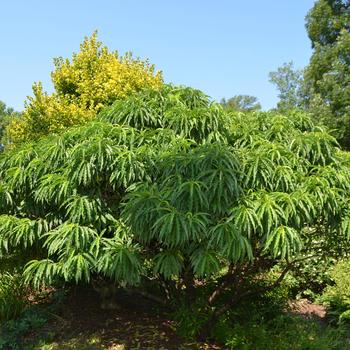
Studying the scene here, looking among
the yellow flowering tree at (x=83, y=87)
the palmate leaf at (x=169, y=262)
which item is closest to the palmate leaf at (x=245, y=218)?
the palmate leaf at (x=169, y=262)

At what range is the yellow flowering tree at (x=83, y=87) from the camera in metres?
8.47

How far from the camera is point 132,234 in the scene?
174 inches

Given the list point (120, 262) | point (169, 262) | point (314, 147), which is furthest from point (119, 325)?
point (314, 147)

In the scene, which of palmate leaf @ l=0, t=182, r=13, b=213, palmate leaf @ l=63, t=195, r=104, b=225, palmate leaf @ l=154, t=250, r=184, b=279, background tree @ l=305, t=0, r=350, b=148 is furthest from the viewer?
background tree @ l=305, t=0, r=350, b=148

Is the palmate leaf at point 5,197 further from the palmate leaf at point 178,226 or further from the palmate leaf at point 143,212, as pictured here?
the palmate leaf at point 178,226

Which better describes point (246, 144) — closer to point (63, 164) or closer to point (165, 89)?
point (165, 89)

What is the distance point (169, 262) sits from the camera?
4.09m

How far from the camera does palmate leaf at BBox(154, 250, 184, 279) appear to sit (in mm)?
4070

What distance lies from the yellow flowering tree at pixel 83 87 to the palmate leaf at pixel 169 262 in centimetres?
456

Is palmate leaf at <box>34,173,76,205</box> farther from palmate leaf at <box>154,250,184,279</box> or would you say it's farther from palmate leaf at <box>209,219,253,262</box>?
palmate leaf at <box>209,219,253,262</box>

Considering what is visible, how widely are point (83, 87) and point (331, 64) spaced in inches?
504

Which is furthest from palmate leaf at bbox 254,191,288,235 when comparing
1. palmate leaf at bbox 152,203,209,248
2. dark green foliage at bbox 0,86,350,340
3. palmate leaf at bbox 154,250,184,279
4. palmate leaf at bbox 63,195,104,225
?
palmate leaf at bbox 63,195,104,225

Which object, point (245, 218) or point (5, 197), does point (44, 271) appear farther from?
point (245, 218)

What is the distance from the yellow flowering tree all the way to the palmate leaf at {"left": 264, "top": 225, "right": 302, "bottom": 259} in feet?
16.6
